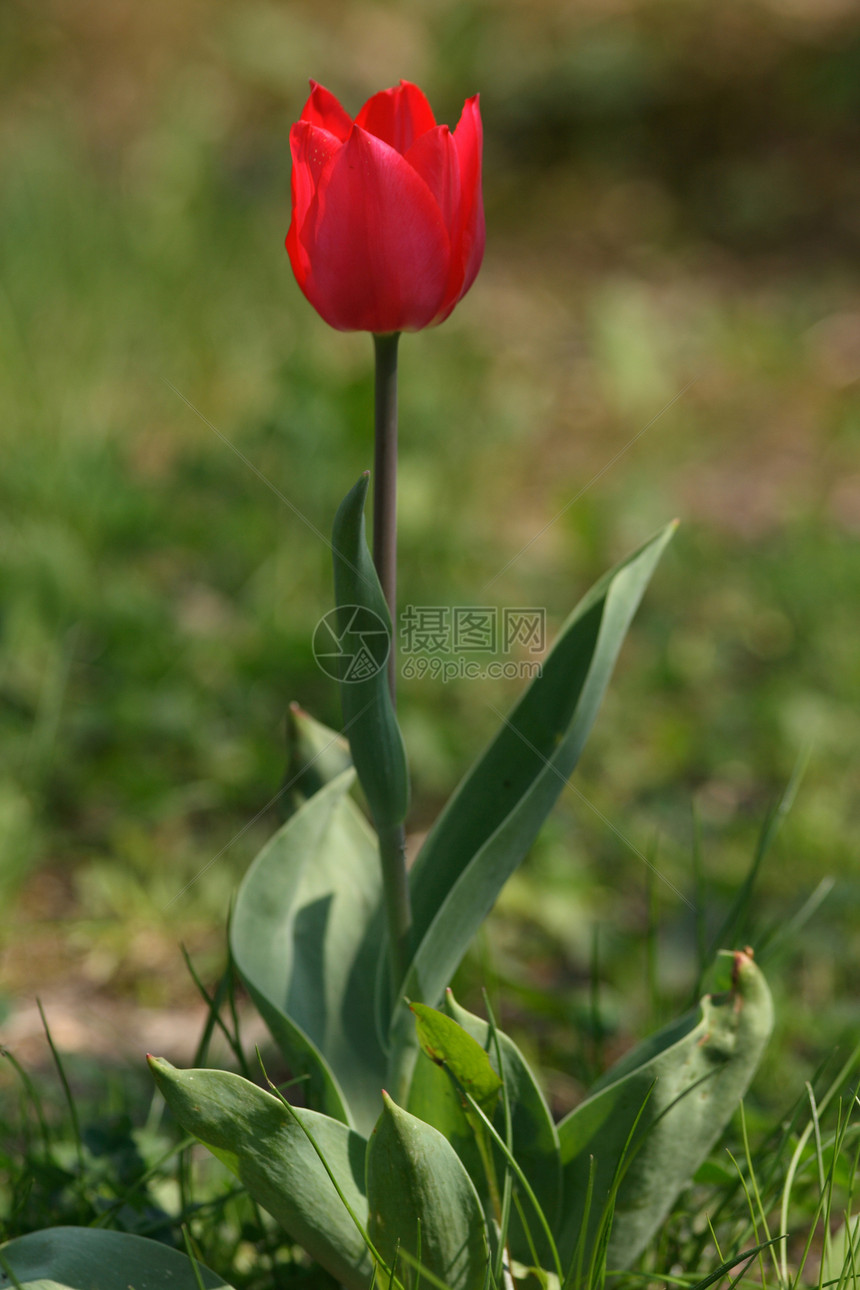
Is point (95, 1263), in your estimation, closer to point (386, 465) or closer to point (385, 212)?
point (386, 465)

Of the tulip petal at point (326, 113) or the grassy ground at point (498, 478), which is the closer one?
the tulip petal at point (326, 113)

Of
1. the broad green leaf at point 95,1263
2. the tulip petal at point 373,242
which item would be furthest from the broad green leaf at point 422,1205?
the tulip petal at point 373,242

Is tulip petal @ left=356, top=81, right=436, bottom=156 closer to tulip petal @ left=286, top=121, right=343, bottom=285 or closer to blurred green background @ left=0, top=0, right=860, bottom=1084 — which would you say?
tulip petal @ left=286, top=121, right=343, bottom=285

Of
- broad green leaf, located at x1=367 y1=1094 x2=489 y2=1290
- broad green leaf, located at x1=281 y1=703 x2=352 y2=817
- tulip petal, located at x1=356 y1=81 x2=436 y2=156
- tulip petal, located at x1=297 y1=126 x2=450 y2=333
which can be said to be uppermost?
tulip petal, located at x1=356 y1=81 x2=436 y2=156

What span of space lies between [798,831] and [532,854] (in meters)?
0.44

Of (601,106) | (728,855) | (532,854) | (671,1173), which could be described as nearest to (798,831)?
(728,855)

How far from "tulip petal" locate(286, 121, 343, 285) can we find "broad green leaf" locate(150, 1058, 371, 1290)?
59 cm

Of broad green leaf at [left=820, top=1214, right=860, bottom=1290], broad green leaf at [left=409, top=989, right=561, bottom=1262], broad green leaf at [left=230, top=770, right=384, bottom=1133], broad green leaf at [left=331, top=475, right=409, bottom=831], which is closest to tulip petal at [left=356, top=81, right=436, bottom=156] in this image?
broad green leaf at [left=331, top=475, right=409, bottom=831]

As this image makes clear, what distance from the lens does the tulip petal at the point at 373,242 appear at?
28.9 inches

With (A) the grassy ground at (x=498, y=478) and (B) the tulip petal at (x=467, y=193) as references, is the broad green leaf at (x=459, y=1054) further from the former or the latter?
(B) the tulip petal at (x=467, y=193)

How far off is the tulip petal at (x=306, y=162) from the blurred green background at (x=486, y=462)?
61 cm

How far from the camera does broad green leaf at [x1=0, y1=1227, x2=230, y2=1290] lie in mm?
776

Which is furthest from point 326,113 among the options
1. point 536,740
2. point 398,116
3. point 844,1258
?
point 844,1258

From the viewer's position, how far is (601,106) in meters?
5.00
